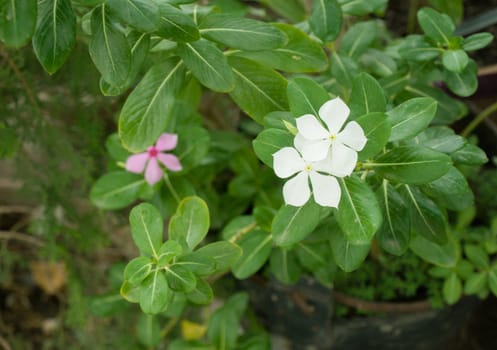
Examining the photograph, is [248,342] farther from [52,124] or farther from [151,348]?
[52,124]

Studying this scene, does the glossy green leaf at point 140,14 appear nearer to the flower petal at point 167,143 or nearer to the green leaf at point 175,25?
the green leaf at point 175,25

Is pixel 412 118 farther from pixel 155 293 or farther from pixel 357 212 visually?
pixel 155 293

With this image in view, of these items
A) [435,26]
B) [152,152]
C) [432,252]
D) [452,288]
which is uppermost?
[435,26]

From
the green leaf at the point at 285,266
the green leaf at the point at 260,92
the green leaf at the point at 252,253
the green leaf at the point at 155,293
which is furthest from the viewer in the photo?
the green leaf at the point at 285,266

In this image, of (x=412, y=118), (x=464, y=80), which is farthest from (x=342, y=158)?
(x=464, y=80)

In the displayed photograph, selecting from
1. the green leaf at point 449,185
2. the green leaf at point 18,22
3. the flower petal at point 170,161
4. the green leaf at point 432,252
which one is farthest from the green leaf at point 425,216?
the green leaf at point 18,22

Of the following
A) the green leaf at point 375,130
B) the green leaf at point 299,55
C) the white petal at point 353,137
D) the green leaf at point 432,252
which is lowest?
the green leaf at point 432,252

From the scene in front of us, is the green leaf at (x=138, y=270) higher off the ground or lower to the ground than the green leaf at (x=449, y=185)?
lower
